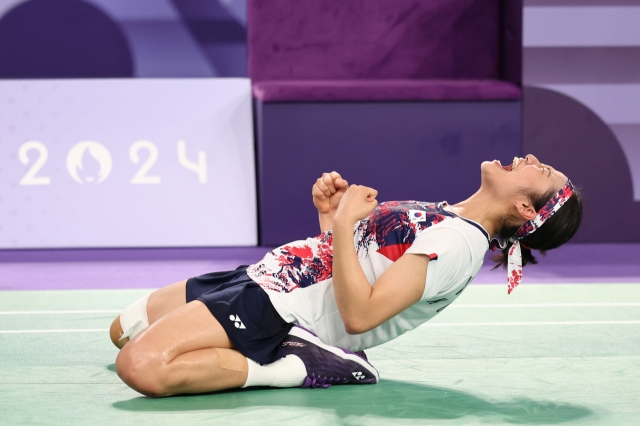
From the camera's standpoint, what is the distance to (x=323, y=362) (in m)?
2.54

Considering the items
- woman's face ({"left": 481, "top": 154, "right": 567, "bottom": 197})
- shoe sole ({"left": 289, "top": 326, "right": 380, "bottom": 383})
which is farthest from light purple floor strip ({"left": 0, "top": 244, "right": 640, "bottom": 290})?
woman's face ({"left": 481, "top": 154, "right": 567, "bottom": 197})

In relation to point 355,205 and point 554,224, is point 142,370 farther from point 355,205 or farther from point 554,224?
point 554,224

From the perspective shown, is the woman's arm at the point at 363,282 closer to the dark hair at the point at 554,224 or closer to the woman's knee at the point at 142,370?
the dark hair at the point at 554,224

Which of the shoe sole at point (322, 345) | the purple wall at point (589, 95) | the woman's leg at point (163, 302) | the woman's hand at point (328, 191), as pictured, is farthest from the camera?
the purple wall at point (589, 95)

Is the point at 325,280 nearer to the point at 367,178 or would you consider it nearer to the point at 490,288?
the point at 490,288

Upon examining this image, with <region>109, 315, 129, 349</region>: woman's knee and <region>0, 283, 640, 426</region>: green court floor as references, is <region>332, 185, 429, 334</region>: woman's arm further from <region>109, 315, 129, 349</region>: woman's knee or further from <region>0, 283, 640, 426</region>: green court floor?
<region>109, 315, 129, 349</region>: woman's knee

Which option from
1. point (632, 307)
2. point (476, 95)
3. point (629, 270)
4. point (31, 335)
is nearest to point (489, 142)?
point (476, 95)

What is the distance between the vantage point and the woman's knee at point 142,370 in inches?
92.1

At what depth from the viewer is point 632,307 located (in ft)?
13.0

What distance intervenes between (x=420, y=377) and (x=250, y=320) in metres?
0.61

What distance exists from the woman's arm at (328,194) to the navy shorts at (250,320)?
36 centimetres

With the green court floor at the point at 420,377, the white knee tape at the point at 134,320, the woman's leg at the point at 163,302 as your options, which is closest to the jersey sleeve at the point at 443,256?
the green court floor at the point at 420,377

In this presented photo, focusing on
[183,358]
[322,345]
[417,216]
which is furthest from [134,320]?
[417,216]

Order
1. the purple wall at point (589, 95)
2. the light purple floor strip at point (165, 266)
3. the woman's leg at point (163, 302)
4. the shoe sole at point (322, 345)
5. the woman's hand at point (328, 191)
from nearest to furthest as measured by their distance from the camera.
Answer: the shoe sole at point (322, 345) → the woman's hand at point (328, 191) → the woman's leg at point (163, 302) → the light purple floor strip at point (165, 266) → the purple wall at point (589, 95)
